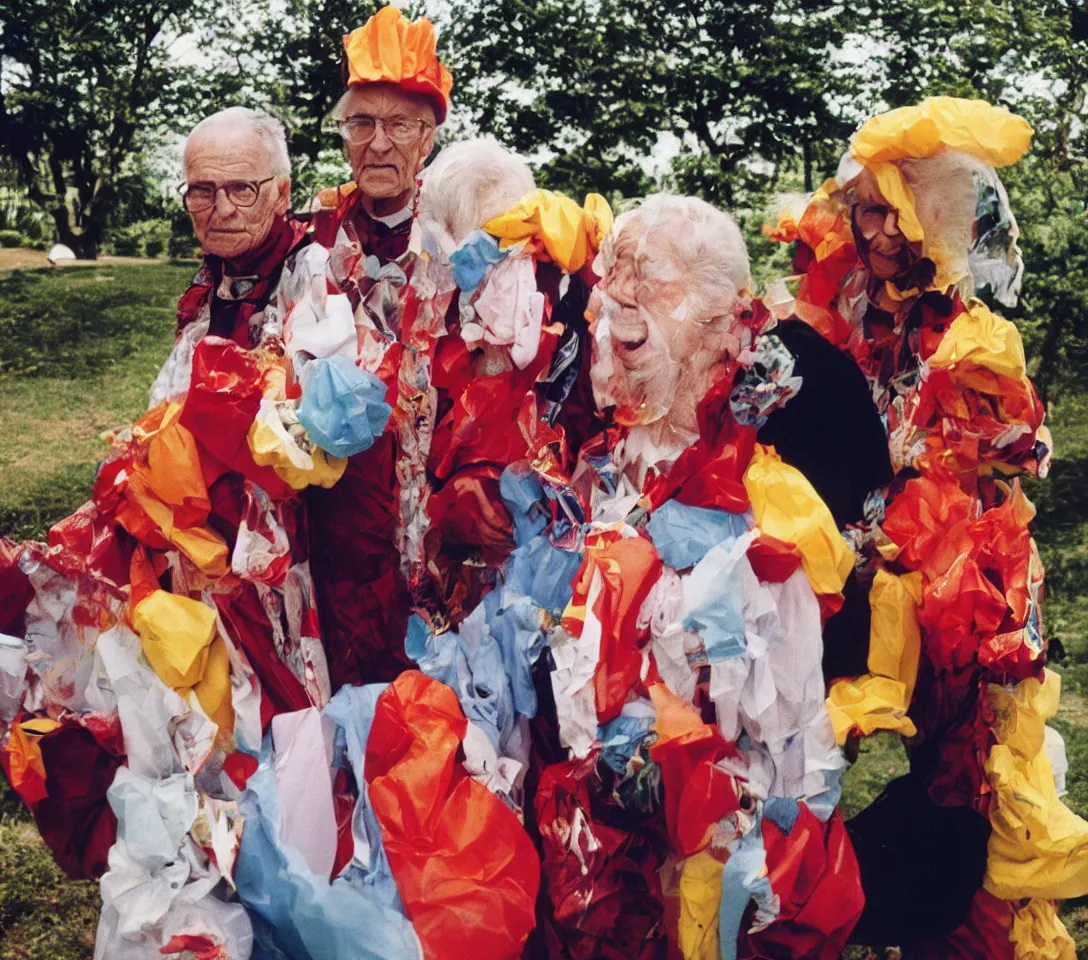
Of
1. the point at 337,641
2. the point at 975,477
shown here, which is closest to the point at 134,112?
the point at 337,641

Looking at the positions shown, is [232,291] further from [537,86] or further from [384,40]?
[537,86]

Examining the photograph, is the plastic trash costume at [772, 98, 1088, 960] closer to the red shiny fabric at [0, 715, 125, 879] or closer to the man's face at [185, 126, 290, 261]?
the man's face at [185, 126, 290, 261]

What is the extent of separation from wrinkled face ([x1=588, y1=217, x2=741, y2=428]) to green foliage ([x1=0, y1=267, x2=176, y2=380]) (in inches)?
215

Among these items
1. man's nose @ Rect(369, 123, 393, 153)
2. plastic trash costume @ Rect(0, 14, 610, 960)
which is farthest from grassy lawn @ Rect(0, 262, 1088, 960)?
man's nose @ Rect(369, 123, 393, 153)

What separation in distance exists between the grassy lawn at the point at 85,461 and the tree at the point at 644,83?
211 cm

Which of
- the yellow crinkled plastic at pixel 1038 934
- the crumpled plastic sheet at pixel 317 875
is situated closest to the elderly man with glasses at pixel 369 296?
the crumpled plastic sheet at pixel 317 875

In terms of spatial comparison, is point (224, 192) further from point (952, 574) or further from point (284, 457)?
point (952, 574)

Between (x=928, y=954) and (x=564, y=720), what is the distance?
108cm

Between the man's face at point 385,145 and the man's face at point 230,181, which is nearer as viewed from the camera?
the man's face at point 230,181

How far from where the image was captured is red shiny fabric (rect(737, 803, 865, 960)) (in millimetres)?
2158

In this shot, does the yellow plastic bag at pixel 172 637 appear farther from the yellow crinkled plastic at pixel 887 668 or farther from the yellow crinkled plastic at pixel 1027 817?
the yellow crinkled plastic at pixel 1027 817

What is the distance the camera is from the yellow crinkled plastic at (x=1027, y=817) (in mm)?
2484

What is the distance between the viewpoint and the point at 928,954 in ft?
8.79

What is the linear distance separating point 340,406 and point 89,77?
5587mm
